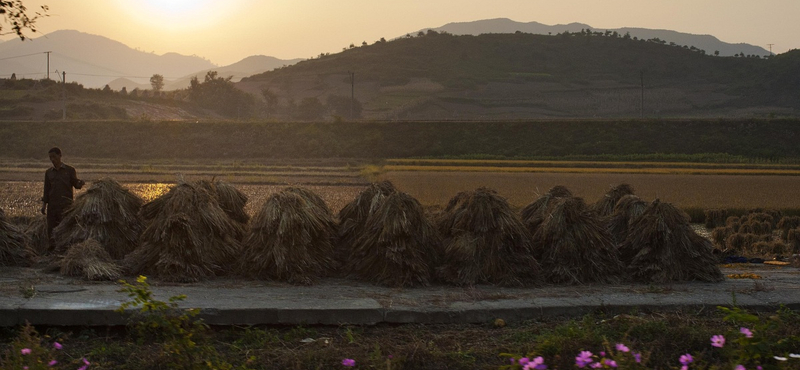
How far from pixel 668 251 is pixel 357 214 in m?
3.62

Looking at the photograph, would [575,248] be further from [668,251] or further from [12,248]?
[12,248]

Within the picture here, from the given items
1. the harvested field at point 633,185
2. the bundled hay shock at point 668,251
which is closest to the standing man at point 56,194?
the bundled hay shock at point 668,251

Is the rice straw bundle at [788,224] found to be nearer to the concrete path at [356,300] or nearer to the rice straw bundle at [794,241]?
the rice straw bundle at [794,241]

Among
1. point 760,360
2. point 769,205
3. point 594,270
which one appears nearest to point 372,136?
point 769,205

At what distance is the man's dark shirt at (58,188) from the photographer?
32.2ft

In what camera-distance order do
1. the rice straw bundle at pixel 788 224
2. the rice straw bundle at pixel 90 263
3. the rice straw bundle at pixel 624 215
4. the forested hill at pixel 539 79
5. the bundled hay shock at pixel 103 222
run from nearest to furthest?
the rice straw bundle at pixel 90 263 < the bundled hay shock at pixel 103 222 < the rice straw bundle at pixel 624 215 < the rice straw bundle at pixel 788 224 < the forested hill at pixel 539 79

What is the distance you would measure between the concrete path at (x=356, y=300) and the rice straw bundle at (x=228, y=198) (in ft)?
5.07

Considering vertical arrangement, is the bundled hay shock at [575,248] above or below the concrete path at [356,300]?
above

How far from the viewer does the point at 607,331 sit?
19.8ft

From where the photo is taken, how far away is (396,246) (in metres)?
8.05

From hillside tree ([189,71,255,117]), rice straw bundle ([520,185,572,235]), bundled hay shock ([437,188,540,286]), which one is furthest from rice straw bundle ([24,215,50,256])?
hillside tree ([189,71,255,117])

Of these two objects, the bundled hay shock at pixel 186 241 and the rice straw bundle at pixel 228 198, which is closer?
the bundled hay shock at pixel 186 241

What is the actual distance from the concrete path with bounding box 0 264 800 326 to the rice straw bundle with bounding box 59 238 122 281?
0.50ft

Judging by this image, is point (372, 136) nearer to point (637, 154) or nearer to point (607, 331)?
point (637, 154)
